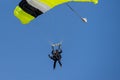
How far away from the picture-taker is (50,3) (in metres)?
21.8

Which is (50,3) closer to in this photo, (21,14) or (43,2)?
(43,2)

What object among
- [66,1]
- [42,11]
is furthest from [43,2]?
[66,1]

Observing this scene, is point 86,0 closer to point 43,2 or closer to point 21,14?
point 43,2

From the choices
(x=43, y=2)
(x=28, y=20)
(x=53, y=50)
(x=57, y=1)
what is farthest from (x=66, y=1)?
(x=53, y=50)

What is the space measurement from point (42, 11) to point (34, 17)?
2.49ft

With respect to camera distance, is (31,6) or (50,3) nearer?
Result: (50,3)

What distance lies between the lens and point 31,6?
2350cm

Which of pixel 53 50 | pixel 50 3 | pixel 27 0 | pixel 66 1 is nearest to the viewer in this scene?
pixel 66 1

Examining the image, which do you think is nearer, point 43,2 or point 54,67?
point 43,2

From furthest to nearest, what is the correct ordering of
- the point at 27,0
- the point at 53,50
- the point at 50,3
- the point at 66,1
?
the point at 53,50 → the point at 27,0 → the point at 50,3 → the point at 66,1

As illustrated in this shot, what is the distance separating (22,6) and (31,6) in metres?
0.66

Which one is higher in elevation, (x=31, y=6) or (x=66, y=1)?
(x=31, y=6)

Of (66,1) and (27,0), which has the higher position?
(27,0)

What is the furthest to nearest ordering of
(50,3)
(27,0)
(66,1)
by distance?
(27,0)
(50,3)
(66,1)
